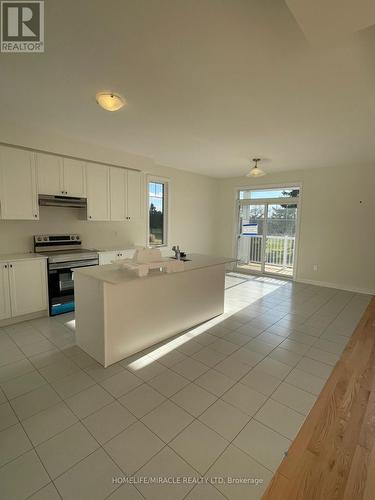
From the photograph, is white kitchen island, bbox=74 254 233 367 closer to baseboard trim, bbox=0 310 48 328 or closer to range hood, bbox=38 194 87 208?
baseboard trim, bbox=0 310 48 328

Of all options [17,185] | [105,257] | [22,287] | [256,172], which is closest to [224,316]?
[105,257]

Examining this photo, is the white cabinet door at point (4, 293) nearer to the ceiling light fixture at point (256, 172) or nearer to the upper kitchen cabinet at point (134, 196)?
the upper kitchen cabinet at point (134, 196)

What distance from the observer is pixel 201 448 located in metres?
1.61

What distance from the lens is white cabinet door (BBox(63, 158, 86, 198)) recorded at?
3.87m

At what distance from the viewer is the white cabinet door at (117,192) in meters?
4.48

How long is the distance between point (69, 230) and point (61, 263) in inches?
31.1

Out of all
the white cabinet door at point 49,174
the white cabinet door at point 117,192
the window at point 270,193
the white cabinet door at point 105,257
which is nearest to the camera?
the white cabinet door at point 49,174

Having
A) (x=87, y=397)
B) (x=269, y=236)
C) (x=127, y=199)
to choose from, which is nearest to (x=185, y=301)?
(x=87, y=397)

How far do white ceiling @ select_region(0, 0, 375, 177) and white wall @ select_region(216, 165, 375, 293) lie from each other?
1479 millimetres

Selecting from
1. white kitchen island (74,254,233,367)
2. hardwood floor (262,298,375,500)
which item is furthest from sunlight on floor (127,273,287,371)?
hardwood floor (262,298,375,500)

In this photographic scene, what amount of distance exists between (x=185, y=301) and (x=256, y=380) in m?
1.27

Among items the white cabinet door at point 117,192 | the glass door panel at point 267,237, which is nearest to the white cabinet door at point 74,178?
the white cabinet door at point 117,192

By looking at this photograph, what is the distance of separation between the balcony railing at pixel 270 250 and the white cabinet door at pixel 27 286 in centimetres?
Result: 512

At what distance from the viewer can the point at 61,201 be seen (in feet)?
12.7
